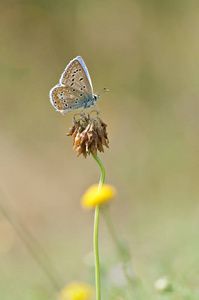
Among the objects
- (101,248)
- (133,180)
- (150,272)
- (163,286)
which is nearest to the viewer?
(163,286)

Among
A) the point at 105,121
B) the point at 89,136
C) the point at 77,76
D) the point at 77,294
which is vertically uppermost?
the point at 105,121

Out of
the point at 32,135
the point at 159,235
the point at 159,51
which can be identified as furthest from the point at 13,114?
the point at 159,235

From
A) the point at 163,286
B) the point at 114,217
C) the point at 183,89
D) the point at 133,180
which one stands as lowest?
the point at 163,286

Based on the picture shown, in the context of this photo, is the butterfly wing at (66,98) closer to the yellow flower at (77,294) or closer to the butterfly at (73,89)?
the butterfly at (73,89)

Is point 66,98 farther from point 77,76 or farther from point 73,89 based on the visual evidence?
point 77,76

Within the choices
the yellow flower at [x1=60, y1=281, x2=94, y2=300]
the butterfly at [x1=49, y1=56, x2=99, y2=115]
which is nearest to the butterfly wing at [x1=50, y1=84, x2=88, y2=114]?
the butterfly at [x1=49, y1=56, x2=99, y2=115]

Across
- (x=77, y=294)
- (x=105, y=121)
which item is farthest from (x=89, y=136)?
(x=105, y=121)

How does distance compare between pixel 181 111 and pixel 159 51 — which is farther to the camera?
pixel 159 51

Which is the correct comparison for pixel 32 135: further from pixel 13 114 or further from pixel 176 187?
pixel 176 187
